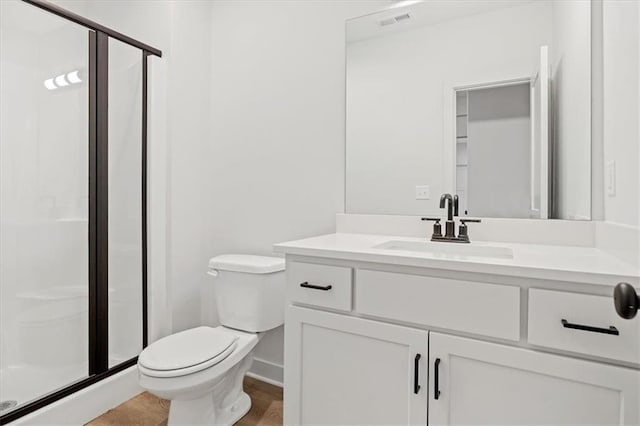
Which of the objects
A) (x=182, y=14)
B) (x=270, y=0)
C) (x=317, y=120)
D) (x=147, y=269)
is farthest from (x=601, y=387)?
(x=182, y=14)

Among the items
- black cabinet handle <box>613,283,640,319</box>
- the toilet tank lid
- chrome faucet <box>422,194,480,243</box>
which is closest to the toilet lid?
the toilet tank lid

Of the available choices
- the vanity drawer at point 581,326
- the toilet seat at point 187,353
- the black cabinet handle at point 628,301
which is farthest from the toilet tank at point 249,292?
the black cabinet handle at point 628,301

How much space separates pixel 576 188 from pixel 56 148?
8.34 feet

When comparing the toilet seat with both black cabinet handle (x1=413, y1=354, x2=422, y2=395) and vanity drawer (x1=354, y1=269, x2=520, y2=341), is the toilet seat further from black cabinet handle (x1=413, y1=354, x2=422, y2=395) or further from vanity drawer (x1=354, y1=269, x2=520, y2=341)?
black cabinet handle (x1=413, y1=354, x2=422, y2=395)

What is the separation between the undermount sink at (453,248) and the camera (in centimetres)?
133

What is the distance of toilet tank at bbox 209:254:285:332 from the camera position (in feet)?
5.81

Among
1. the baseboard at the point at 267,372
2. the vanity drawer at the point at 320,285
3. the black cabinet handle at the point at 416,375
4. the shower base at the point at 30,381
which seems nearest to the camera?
the black cabinet handle at the point at 416,375

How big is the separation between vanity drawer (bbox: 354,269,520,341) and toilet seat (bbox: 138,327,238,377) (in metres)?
0.70

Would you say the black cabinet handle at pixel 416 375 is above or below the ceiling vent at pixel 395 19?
below

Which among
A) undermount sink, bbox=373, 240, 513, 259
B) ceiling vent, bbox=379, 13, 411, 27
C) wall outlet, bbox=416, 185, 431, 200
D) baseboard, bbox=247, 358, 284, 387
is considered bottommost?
baseboard, bbox=247, 358, 284, 387

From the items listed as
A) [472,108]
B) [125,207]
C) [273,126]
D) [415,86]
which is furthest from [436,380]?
[125,207]

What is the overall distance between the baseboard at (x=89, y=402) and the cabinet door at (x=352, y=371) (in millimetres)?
1044

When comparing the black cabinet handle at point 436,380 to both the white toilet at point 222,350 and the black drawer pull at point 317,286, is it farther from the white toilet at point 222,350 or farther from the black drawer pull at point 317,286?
the white toilet at point 222,350

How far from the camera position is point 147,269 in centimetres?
205
